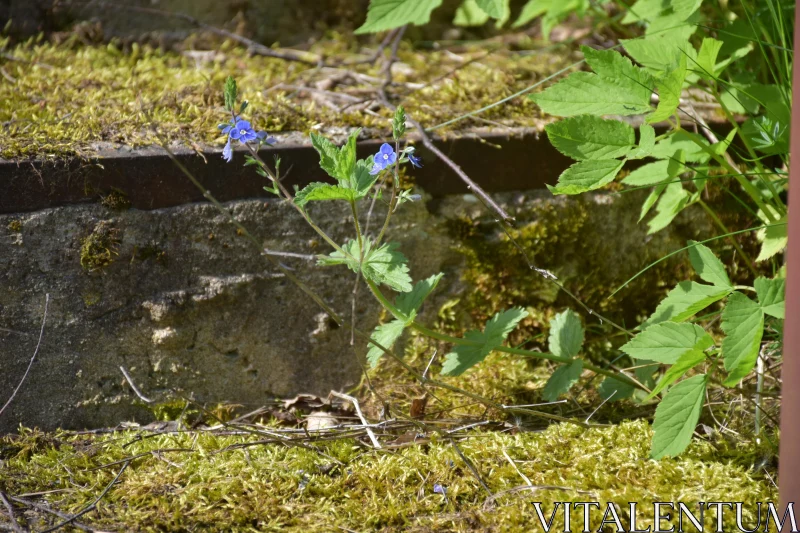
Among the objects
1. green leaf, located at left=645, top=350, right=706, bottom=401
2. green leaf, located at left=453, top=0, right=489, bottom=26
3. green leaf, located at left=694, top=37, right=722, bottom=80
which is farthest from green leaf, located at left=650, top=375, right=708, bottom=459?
green leaf, located at left=453, top=0, right=489, bottom=26

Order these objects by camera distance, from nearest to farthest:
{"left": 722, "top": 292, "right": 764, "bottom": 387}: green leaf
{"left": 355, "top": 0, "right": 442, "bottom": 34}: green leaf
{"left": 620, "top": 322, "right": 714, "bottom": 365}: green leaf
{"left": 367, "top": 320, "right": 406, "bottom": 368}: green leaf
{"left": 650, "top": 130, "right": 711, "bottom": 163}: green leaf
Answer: {"left": 722, "top": 292, "right": 764, "bottom": 387}: green leaf → {"left": 620, "top": 322, "right": 714, "bottom": 365}: green leaf → {"left": 367, "top": 320, "right": 406, "bottom": 368}: green leaf → {"left": 650, "top": 130, "right": 711, "bottom": 163}: green leaf → {"left": 355, "top": 0, "right": 442, "bottom": 34}: green leaf

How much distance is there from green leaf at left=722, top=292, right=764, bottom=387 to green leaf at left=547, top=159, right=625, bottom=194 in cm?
37

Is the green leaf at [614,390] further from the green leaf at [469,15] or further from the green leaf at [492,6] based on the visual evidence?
the green leaf at [469,15]

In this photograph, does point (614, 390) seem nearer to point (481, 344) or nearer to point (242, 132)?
point (481, 344)

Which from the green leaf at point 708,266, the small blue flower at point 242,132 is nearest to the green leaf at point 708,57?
the green leaf at point 708,266

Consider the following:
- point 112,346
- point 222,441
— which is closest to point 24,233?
point 112,346

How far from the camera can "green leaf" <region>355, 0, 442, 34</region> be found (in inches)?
78.3

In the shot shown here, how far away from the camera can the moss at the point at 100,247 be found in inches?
73.8

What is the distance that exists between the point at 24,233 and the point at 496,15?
1.40 m

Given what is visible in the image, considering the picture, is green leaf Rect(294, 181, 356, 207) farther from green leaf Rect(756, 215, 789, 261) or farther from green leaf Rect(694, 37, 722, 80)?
green leaf Rect(756, 215, 789, 261)

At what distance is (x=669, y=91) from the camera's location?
1.46 metres

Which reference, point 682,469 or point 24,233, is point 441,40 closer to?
point 24,233

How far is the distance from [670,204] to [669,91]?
50cm

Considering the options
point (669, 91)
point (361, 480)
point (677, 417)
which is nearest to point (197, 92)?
point (361, 480)
